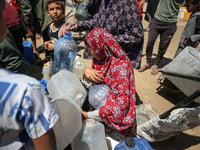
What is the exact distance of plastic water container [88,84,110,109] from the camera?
1927 millimetres

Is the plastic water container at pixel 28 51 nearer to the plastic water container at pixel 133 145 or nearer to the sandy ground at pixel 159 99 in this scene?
the sandy ground at pixel 159 99

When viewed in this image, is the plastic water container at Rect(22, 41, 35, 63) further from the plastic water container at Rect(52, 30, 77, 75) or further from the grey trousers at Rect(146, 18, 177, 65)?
the grey trousers at Rect(146, 18, 177, 65)

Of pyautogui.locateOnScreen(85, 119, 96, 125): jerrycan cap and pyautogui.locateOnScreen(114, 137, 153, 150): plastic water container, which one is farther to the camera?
pyautogui.locateOnScreen(85, 119, 96, 125): jerrycan cap

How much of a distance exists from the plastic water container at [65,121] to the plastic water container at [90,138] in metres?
0.24

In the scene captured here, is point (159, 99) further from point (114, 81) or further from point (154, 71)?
point (114, 81)

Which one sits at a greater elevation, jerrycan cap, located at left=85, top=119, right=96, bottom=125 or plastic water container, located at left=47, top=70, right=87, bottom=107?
plastic water container, located at left=47, top=70, right=87, bottom=107

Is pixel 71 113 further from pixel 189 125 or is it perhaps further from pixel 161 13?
pixel 161 13

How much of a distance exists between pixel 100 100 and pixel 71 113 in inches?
24.0

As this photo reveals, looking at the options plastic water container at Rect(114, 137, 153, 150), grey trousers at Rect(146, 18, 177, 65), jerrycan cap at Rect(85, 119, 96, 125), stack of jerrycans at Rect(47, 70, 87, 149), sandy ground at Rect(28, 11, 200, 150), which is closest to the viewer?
stack of jerrycans at Rect(47, 70, 87, 149)

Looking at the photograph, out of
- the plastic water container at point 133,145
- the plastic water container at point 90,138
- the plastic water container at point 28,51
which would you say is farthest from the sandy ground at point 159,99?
the plastic water container at point 90,138

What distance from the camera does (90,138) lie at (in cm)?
166

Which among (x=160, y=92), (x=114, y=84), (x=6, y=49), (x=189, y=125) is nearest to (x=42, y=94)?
(x=114, y=84)

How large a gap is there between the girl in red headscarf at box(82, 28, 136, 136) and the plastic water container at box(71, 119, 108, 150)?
4.0 inches

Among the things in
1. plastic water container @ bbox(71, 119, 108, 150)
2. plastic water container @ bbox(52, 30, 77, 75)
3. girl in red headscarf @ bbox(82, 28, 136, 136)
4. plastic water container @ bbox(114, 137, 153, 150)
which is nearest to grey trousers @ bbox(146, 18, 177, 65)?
plastic water container @ bbox(52, 30, 77, 75)
